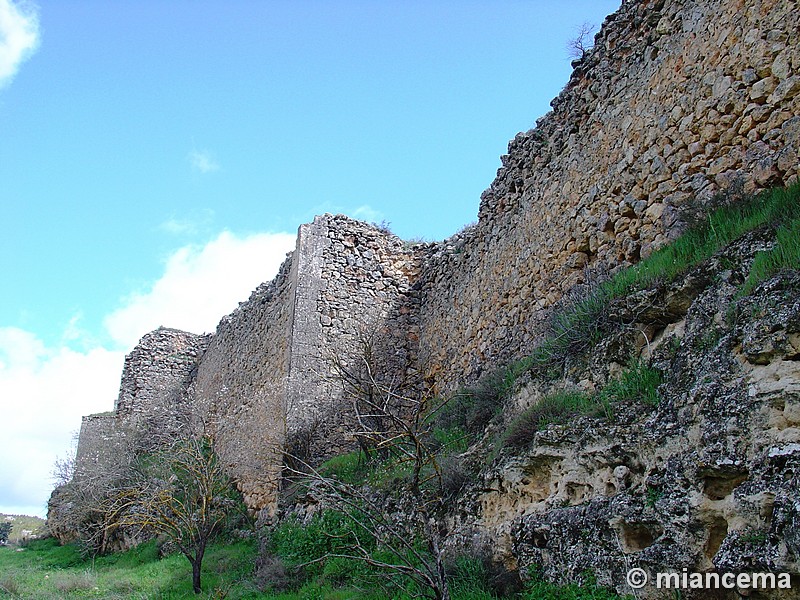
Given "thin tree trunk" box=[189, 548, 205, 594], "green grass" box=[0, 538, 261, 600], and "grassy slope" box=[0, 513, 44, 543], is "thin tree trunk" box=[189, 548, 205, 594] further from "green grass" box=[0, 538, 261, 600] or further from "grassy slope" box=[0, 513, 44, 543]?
"grassy slope" box=[0, 513, 44, 543]

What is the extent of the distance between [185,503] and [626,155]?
7281 mm

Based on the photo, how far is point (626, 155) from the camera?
24.1 feet

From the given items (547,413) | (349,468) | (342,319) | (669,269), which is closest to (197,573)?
(349,468)

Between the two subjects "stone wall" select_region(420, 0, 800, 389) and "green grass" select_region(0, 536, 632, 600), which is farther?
"stone wall" select_region(420, 0, 800, 389)

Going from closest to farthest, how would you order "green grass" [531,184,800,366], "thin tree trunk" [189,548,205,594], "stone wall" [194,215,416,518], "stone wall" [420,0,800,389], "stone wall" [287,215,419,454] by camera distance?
"green grass" [531,184,800,366] → "stone wall" [420,0,800,389] → "thin tree trunk" [189,548,205,594] → "stone wall" [194,215,416,518] → "stone wall" [287,215,419,454]

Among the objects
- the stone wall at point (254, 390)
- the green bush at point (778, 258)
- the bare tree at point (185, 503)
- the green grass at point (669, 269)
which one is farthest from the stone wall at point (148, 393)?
the green bush at point (778, 258)

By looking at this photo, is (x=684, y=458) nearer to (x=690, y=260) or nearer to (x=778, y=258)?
(x=778, y=258)

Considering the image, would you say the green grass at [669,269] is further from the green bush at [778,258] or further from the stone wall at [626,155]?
the stone wall at [626,155]

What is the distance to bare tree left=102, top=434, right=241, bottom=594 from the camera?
9086mm

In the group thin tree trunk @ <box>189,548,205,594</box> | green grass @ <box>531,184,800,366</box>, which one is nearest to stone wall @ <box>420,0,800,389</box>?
green grass @ <box>531,184,800,366</box>

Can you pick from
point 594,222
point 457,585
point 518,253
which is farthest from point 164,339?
point 457,585

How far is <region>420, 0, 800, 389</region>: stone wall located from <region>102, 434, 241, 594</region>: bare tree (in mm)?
3821

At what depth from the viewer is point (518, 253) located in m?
9.31

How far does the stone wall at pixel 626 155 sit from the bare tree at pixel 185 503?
3.82 meters
